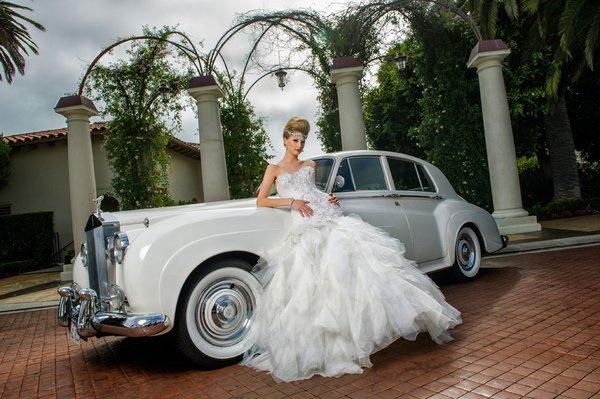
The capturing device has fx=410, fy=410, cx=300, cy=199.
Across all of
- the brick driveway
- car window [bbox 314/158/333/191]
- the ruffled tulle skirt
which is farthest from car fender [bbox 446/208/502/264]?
the ruffled tulle skirt

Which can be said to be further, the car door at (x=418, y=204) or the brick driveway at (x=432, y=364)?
the car door at (x=418, y=204)

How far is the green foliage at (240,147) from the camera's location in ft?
39.4

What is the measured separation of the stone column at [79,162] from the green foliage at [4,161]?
871 centimetres

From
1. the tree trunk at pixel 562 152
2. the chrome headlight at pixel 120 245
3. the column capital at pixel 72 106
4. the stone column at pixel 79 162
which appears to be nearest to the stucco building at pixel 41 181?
the stone column at pixel 79 162

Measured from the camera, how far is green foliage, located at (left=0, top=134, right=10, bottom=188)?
16.3 metres

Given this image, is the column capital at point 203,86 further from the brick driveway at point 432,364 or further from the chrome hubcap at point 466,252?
the chrome hubcap at point 466,252

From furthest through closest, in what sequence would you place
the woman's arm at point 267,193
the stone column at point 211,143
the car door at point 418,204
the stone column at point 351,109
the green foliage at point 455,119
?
the green foliage at point 455,119
the stone column at point 211,143
the stone column at point 351,109
the car door at point 418,204
the woman's arm at point 267,193

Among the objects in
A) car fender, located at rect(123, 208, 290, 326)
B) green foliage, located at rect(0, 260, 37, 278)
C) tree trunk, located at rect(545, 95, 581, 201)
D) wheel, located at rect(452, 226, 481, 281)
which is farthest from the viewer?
tree trunk, located at rect(545, 95, 581, 201)

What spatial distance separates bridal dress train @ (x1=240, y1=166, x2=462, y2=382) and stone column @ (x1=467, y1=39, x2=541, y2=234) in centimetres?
721

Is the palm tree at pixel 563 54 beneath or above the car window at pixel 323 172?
above

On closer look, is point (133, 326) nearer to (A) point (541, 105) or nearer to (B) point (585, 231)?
→ (B) point (585, 231)

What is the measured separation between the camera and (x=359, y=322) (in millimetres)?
2795

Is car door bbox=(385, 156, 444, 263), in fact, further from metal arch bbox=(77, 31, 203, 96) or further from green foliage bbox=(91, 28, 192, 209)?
green foliage bbox=(91, 28, 192, 209)

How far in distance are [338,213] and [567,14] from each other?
28.8ft
